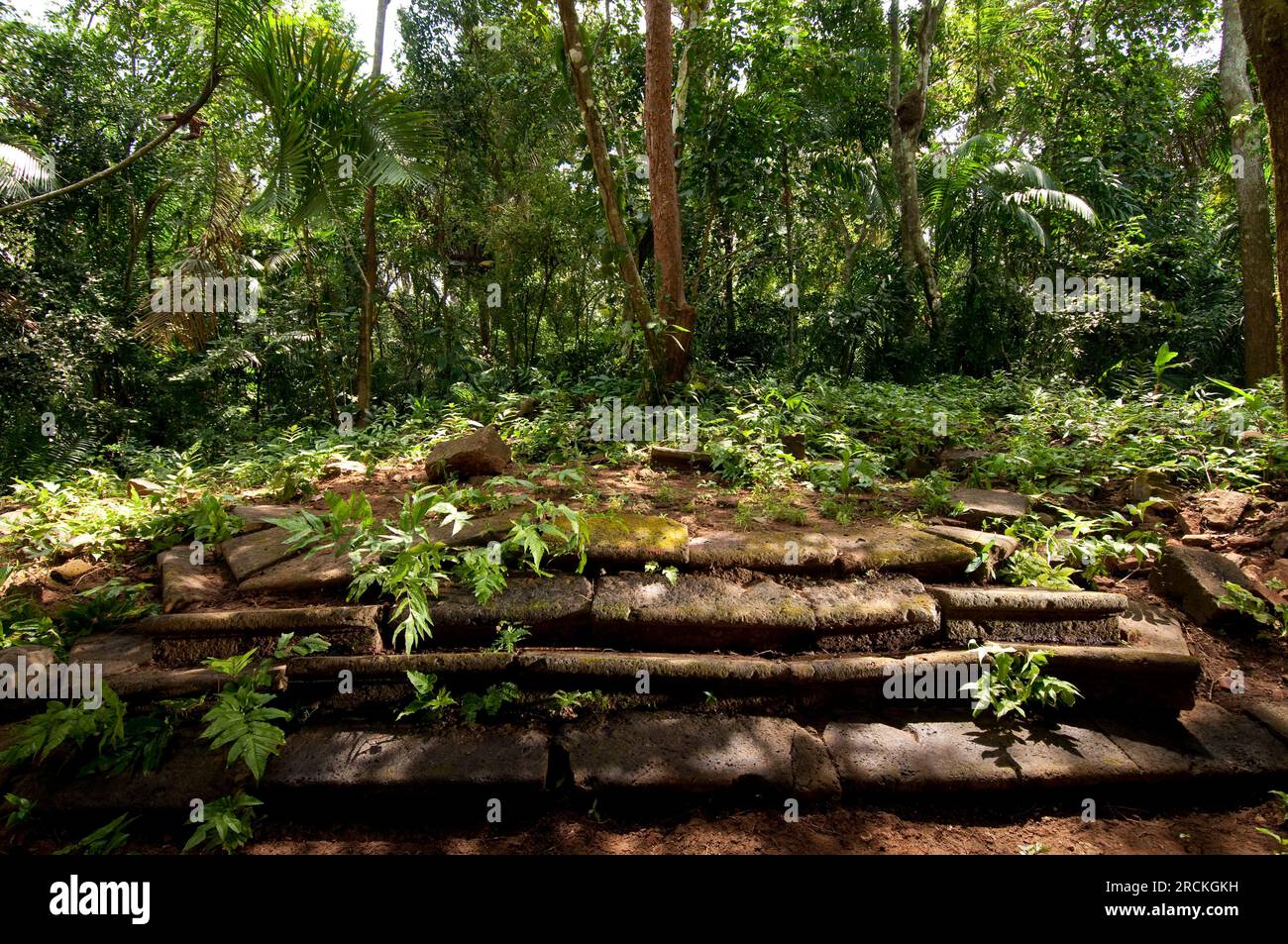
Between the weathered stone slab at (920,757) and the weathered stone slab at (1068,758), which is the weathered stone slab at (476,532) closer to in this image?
the weathered stone slab at (920,757)

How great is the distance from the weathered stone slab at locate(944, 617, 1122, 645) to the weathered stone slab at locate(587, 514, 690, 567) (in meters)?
1.41

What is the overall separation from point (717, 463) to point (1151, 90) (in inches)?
408

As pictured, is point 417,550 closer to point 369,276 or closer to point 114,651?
point 114,651

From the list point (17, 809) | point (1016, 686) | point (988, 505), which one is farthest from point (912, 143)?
point (17, 809)

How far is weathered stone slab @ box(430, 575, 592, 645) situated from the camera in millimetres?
2895

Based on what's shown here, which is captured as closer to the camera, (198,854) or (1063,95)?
(198,854)

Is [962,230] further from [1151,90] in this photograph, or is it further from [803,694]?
[803,694]

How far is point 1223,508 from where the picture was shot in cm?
399

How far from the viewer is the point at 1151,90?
31.6 ft

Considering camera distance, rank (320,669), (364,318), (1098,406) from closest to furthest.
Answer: (320,669) → (1098,406) → (364,318)

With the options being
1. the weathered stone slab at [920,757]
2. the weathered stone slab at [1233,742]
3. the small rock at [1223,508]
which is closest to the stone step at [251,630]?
the weathered stone slab at [920,757]

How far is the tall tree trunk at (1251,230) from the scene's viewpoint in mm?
7598

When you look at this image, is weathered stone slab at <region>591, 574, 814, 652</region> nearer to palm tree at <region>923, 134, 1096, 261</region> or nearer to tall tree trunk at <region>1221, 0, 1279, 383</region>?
palm tree at <region>923, 134, 1096, 261</region>
